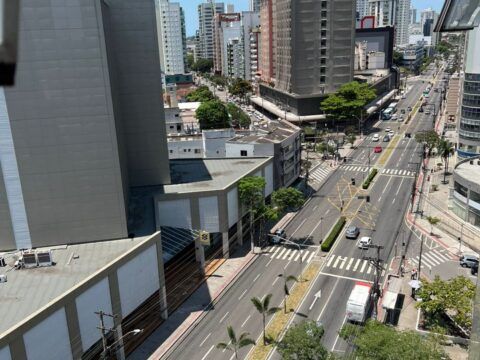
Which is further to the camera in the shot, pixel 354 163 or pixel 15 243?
pixel 354 163

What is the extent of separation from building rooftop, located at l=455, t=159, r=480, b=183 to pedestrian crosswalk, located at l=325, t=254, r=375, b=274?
24.1 m

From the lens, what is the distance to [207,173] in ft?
234

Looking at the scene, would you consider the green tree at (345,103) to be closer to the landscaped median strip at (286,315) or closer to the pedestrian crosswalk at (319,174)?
the pedestrian crosswalk at (319,174)

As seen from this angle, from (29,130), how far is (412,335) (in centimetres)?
3963

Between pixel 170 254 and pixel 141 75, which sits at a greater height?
pixel 141 75

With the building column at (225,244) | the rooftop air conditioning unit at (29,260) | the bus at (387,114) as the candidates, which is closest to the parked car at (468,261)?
the building column at (225,244)

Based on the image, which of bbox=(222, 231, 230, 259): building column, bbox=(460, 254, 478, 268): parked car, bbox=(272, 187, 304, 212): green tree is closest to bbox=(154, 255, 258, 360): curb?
bbox=(222, 231, 230, 259): building column

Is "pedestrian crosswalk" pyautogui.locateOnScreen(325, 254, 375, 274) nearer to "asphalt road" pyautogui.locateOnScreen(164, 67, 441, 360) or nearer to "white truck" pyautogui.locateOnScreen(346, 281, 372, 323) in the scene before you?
"asphalt road" pyautogui.locateOnScreen(164, 67, 441, 360)

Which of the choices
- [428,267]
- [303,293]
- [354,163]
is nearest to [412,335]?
[303,293]

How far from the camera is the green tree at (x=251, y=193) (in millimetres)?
64188

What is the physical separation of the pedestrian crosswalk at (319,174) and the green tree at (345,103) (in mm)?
32885

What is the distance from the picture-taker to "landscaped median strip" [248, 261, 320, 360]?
44.2 meters

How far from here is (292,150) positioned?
8869cm

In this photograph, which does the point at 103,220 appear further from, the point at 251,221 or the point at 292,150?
the point at 292,150
